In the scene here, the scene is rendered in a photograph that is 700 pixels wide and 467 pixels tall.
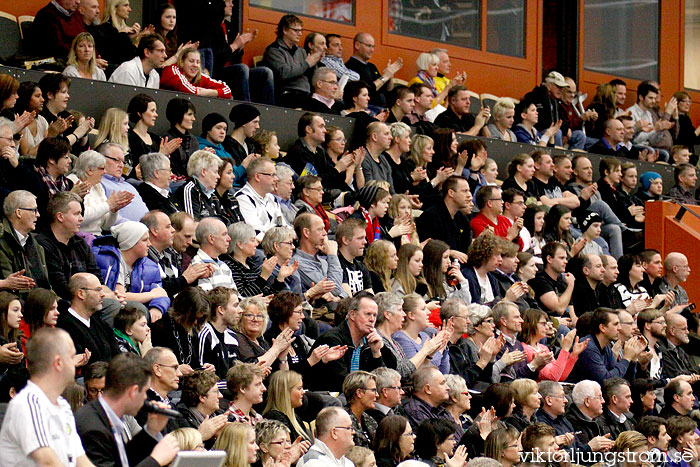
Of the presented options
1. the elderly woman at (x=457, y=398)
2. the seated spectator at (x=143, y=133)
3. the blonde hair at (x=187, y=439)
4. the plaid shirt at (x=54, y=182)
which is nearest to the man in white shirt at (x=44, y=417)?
the blonde hair at (x=187, y=439)

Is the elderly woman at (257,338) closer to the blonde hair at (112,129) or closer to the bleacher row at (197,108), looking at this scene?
the blonde hair at (112,129)

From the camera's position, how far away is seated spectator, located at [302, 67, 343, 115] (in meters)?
11.4

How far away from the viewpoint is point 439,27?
47.4 feet

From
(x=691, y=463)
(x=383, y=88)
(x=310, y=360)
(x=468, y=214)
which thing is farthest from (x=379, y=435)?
(x=383, y=88)

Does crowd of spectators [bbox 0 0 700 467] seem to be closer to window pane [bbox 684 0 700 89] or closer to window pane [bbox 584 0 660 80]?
window pane [bbox 584 0 660 80]

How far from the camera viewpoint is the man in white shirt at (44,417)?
168 inches

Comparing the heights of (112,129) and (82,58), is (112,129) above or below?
below

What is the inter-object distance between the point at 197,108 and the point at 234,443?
4.91m

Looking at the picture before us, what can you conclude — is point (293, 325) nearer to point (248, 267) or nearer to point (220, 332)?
point (220, 332)

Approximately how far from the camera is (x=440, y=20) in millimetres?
14461

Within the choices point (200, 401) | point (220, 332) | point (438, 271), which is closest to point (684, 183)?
point (438, 271)

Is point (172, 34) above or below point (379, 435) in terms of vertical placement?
above

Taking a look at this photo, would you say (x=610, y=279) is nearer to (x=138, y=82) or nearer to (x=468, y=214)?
(x=468, y=214)

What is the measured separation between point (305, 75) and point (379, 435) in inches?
219
